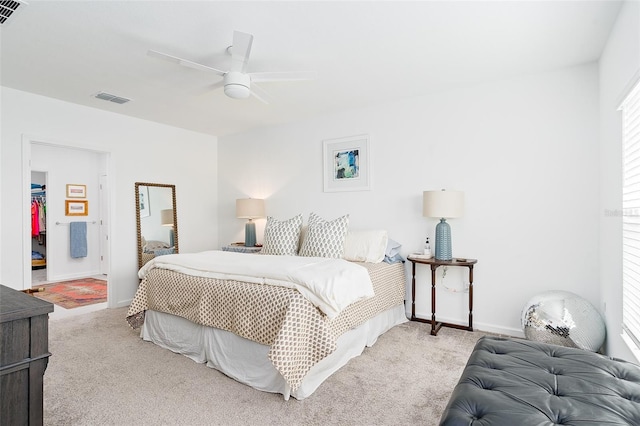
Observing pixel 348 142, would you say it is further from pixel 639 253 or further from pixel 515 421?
pixel 515 421

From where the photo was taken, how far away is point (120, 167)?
449cm

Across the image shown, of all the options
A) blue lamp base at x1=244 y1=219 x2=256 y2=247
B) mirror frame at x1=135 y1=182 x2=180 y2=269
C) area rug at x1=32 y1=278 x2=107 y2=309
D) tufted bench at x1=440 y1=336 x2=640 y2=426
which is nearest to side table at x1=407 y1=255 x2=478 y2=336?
tufted bench at x1=440 y1=336 x2=640 y2=426

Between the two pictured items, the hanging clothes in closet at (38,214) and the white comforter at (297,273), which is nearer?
the white comforter at (297,273)

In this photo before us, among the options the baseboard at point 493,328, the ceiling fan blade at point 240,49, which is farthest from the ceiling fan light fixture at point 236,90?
the baseboard at point 493,328

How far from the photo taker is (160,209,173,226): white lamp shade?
4973 millimetres

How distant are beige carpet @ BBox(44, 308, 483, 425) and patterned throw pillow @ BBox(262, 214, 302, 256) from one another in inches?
57.1

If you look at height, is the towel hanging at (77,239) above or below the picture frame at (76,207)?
below

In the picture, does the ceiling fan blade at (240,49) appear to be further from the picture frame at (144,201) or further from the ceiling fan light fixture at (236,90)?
the picture frame at (144,201)

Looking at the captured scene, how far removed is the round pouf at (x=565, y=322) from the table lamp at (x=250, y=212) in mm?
3493

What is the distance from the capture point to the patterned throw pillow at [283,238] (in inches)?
155

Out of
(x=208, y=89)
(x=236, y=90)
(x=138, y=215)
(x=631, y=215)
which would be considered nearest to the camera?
(x=631, y=215)

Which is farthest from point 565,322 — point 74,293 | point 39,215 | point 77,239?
point 39,215

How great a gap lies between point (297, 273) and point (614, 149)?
2.40m

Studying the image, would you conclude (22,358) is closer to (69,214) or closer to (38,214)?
(69,214)
